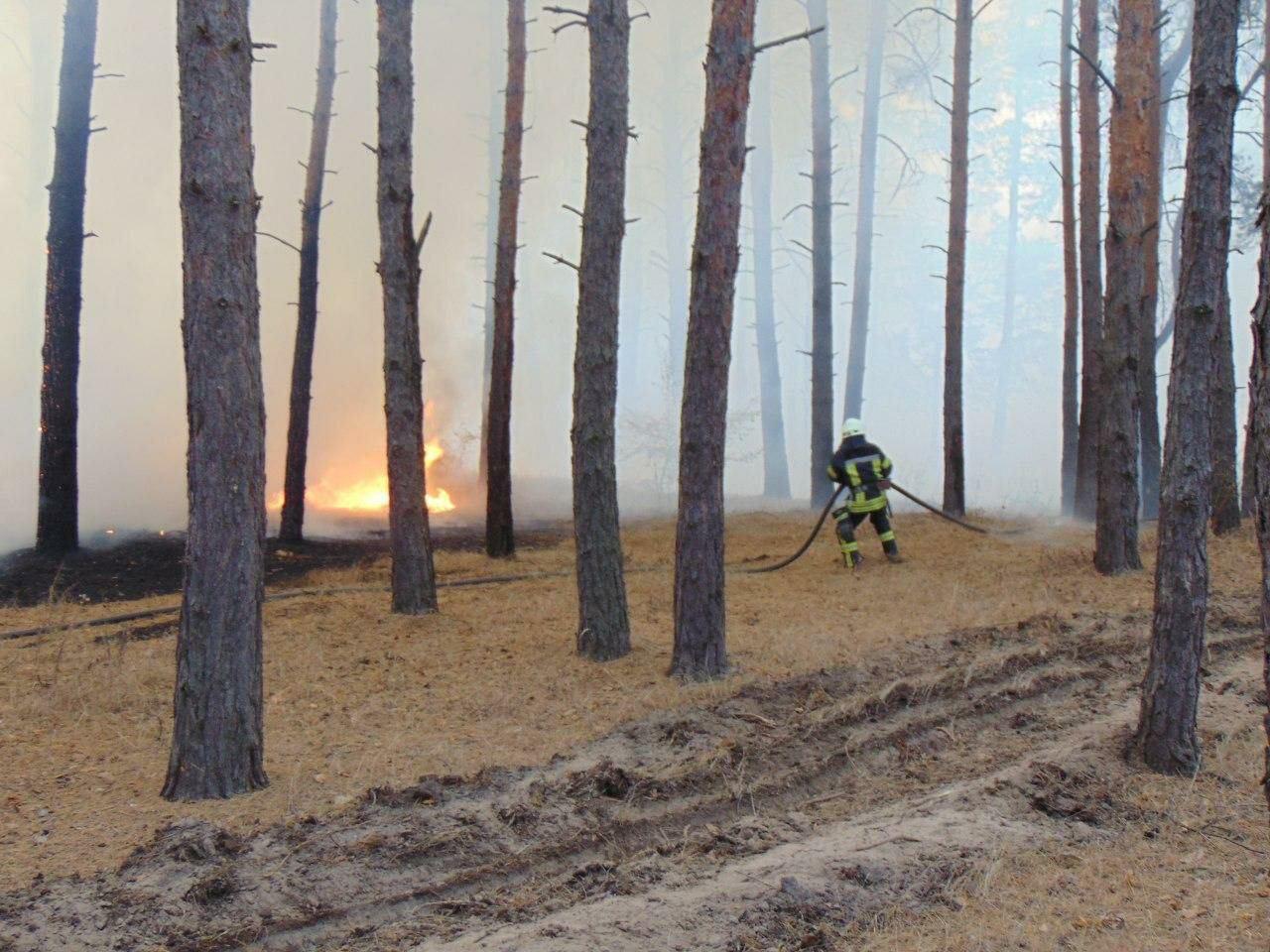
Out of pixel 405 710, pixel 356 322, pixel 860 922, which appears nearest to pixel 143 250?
pixel 356 322

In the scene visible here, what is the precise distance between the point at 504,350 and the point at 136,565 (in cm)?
557

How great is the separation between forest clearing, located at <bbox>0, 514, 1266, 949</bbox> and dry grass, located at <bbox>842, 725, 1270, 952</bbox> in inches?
0.7

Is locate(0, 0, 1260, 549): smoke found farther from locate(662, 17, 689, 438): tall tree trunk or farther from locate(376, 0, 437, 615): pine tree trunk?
locate(376, 0, 437, 615): pine tree trunk

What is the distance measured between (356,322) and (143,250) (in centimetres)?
515

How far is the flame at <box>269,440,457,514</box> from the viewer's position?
21484 millimetres

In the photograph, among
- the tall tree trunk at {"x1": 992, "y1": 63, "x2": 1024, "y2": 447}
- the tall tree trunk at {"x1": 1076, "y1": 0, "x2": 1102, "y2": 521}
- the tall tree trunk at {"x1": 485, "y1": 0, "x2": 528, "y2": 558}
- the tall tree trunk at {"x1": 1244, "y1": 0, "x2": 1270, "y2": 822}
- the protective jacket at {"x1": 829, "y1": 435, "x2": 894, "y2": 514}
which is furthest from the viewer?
the tall tree trunk at {"x1": 992, "y1": 63, "x2": 1024, "y2": 447}

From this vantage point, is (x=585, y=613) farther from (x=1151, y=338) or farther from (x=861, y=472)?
(x=1151, y=338)

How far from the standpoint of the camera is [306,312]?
17062 mm

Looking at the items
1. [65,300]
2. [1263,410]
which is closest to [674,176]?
[65,300]

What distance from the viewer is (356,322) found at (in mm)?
24656

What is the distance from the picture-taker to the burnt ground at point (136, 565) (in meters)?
12.7

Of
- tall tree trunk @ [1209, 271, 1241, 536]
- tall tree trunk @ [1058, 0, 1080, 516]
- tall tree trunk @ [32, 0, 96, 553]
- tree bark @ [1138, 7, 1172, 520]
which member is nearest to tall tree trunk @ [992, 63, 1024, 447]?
tall tree trunk @ [1058, 0, 1080, 516]

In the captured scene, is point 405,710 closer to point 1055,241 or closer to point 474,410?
point 474,410

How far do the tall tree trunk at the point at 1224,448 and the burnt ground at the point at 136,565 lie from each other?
9.58 meters
